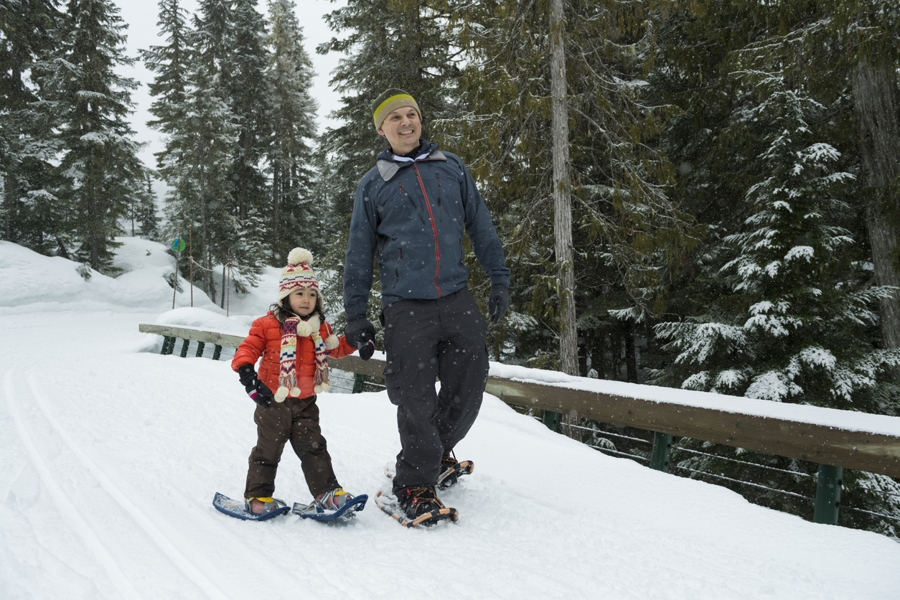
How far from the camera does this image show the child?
305 cm

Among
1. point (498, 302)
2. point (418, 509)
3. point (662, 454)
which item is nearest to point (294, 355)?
point (418, 509)

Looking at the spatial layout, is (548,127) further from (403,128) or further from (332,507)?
(332,507)

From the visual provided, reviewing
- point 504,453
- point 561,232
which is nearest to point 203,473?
point 504,453

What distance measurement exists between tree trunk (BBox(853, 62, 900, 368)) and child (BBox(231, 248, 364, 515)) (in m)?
8.04

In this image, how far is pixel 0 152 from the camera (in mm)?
22094

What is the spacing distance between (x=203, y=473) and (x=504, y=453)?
83.5 inches

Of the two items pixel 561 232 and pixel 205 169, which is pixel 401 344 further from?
pixel 205 169

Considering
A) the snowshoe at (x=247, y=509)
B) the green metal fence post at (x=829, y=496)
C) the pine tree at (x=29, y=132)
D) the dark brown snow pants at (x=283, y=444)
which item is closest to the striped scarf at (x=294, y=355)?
the dark brown snow pants at (x=283, y=444)

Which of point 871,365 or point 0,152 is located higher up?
point 0,152

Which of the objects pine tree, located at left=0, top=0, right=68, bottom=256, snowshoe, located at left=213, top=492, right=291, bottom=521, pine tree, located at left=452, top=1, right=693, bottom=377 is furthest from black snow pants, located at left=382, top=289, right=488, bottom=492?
pine tree, located at left=0, top=0, right=68, bottom=256

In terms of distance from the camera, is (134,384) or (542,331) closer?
(134,384)

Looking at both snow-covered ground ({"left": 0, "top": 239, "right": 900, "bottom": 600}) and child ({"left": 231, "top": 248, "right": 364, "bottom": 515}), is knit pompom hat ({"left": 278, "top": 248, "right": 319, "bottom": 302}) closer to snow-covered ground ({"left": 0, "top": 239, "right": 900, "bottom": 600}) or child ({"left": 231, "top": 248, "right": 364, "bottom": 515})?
child ({"left": 231, "top": 248, "right": 364, "bottom": 515})

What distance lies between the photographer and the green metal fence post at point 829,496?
317 centimetres

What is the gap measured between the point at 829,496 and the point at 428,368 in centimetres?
239
